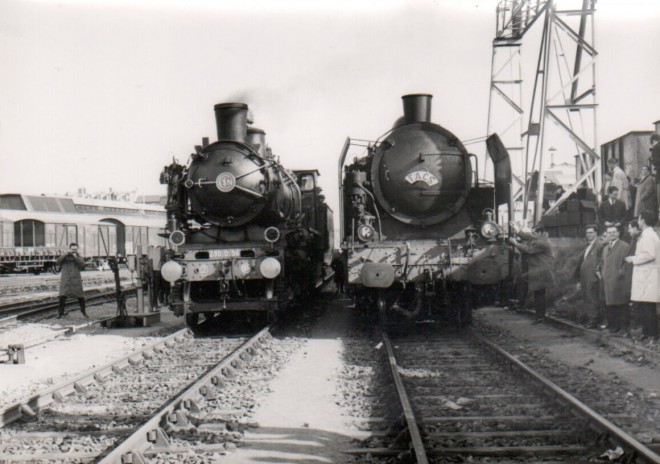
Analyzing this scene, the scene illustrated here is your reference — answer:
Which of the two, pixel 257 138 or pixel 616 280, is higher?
pixel 257 138

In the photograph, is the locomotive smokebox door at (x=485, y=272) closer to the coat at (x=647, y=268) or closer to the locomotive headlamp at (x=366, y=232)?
the locomotive headlamp at (x=366, y=232)

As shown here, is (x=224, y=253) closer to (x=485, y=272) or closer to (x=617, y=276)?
(x=485, y=272)

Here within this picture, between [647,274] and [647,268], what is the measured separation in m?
0.08

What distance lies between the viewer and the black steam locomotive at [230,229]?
32.1ft

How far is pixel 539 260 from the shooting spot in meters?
10.6

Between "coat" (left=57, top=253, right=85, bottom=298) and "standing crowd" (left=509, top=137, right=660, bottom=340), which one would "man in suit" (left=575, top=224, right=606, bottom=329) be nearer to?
"standing crowd" (left=509, top=137, right=660, bottom=340)

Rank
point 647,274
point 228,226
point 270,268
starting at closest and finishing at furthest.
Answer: point 647,274
point 270,268
point 228,226

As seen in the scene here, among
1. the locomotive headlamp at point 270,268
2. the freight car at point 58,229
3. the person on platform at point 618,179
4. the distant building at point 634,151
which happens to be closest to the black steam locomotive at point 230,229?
the locomotive headlamp at point 270,268

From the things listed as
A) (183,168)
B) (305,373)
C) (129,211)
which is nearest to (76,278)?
(183,168)

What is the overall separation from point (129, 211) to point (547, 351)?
1358 inches

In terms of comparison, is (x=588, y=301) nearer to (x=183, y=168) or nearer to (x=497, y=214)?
(x=497, y=214)

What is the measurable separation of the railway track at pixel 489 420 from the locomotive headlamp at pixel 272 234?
123 inches

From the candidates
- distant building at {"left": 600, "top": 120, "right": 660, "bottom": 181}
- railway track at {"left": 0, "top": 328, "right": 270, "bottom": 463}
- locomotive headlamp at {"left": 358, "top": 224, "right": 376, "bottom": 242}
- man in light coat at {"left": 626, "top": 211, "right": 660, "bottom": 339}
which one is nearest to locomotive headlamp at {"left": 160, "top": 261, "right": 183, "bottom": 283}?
railway track at {"left": 0, "top": 328, "right": 270, "bottom": 463}

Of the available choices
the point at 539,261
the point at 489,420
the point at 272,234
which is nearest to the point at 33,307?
the point at 272,234
